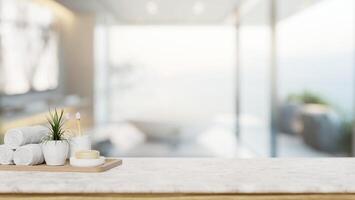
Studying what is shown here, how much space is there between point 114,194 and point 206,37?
402 centimetres

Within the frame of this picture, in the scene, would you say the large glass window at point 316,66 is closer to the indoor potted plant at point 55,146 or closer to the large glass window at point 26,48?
the large glass window at point 26,48

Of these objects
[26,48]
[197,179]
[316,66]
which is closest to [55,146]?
[197,179]

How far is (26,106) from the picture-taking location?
5.50 m

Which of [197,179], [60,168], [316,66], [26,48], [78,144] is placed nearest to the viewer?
[197,179]

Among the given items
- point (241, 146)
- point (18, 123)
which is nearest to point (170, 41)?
point (241, 146)

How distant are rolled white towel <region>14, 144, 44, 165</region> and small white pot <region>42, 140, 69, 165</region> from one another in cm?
3

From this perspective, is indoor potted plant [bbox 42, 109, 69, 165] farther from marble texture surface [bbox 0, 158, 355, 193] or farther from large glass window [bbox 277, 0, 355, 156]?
large glass window [bbox 277, 0, 355, 156]

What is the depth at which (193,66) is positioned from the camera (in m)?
5.75

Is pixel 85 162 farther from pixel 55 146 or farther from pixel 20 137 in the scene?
pixel 20 137

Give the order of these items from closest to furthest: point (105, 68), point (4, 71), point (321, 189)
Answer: point (321, 189)
point (4, 71)
point (105, 68)

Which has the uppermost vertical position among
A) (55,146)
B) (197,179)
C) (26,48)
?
(26,48)

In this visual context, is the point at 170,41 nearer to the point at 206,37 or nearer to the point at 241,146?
the point at 206,37

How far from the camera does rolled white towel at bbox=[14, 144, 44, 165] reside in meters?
2.20

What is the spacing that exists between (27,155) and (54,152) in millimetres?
107
